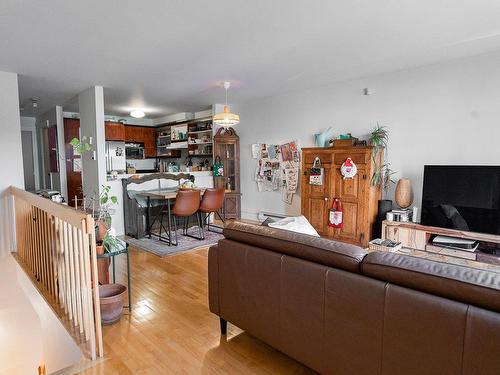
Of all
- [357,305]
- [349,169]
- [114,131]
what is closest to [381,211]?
[349,169]

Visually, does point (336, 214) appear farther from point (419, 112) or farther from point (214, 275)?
point (214, 275)

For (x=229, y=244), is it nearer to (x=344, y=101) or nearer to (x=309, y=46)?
(x=309, y=46)

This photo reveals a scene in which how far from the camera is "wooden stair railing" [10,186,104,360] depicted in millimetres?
1972

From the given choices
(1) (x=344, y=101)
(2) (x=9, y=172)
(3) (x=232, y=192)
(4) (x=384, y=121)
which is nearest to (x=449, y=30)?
(4) (x=384, y=121)

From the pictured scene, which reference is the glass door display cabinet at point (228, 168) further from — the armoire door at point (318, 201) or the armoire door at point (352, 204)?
the armoire door at point (352, 204)

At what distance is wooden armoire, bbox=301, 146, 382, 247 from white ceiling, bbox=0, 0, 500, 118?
1.15m

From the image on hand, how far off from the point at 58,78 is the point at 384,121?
4.71m

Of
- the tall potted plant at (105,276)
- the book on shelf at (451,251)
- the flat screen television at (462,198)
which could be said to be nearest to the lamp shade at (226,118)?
the tall potted plant at (105,276)

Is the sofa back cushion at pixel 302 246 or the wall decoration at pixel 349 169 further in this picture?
the wall decoration at pixel 349 169

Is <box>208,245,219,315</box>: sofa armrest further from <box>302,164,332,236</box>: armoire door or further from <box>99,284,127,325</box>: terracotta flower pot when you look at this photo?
<box>302,164,332,236</box>: armoire door

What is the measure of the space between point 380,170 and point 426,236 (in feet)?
3.65

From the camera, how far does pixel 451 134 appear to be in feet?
13.1

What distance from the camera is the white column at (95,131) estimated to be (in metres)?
4.99

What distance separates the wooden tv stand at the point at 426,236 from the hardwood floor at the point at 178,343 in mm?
2512
